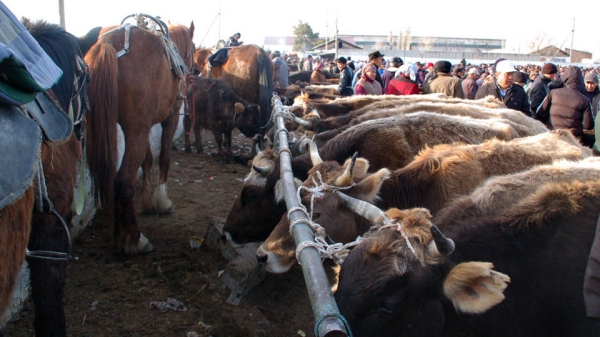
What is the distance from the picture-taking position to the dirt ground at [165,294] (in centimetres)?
339

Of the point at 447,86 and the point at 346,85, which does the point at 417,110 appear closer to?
the point at 447,86

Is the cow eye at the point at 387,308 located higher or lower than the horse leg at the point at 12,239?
lower

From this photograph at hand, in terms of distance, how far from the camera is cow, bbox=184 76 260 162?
912cm

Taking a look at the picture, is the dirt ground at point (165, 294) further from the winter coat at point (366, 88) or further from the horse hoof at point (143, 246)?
the winter coat at point (366, 88)

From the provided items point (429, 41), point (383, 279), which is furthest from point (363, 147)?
point (429, 41)

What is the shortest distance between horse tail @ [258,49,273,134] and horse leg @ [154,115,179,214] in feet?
10.5

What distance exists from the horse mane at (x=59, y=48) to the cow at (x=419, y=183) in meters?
1.68

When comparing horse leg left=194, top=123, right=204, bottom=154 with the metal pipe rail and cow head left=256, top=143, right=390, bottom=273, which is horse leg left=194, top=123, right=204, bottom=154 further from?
the metal pipe rail

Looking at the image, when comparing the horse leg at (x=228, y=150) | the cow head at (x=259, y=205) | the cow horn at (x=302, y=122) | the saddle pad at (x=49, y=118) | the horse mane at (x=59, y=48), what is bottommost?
the horse leg at (x=228, y=150)

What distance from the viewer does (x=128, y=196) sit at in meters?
4.27

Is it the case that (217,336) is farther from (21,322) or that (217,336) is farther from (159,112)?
(159,112)

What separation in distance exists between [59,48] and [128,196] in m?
1.84

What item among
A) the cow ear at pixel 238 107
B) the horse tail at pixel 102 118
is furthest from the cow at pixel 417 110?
the cow ear at pixel 238 107

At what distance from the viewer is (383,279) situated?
1832mm
